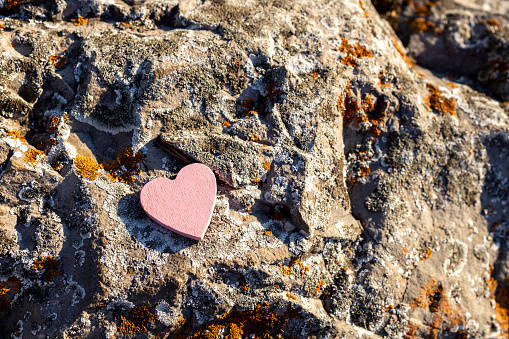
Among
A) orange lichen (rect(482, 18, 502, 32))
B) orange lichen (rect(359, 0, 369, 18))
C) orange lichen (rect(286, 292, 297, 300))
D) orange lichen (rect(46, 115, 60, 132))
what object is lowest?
orange lichen (rect(286, 292, 297, 300))

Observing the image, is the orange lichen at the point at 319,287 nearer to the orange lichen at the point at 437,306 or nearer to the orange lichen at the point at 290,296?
the orange lichen at the point at 290,296

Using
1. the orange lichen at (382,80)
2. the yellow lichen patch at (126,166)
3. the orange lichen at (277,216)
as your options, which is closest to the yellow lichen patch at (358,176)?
the orange lichen at (277,216)

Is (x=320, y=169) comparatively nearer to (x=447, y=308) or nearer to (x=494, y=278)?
(x=447, y=308)

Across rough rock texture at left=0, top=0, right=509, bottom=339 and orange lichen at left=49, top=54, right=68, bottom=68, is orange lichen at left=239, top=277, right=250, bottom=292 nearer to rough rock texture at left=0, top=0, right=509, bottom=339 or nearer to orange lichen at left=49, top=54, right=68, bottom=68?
rough rock texture at left=0, top=0, right=509, bottom=339

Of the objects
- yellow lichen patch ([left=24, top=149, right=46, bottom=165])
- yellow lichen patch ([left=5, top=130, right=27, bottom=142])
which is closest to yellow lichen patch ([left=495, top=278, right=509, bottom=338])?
yellow lichen patch ([left=24, top=149, right=46, bottom=165])

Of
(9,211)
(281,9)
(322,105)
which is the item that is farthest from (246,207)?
(281,9)

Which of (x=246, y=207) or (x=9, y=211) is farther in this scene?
(x=246, y=207)
